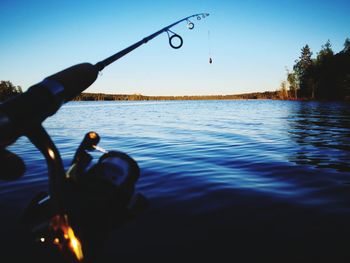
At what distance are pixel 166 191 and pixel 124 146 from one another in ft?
19.5

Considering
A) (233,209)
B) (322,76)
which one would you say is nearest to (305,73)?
(322,76)

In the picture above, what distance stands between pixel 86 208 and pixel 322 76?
86459mm

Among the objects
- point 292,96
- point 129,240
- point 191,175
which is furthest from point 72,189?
point 292,96

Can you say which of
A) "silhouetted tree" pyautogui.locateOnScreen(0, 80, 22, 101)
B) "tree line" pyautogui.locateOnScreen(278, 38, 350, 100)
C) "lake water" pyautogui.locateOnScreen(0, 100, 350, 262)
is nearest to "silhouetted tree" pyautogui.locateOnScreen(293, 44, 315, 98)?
"tree line" pyautogui.locateOnScreen(278, 38, 350, 100)

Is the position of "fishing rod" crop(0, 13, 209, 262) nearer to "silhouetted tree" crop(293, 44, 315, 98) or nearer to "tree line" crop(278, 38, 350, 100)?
"tree line" crop(278, 38, 350, 100)

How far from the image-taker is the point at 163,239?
3.35m

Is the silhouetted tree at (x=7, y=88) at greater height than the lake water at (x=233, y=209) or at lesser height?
greater

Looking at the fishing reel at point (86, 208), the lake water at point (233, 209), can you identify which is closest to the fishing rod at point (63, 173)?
the fishing reel at point (86, 208)

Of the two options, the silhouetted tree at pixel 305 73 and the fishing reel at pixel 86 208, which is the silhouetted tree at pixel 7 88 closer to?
the silhouetted tree at pixel 305 73

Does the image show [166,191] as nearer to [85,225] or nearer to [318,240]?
[318,240]

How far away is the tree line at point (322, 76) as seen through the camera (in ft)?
214

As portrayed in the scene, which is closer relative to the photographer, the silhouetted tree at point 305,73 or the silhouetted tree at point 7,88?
the silhouetted tree at point 305,73

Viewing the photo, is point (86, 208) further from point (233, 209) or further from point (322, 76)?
point (322, 76)

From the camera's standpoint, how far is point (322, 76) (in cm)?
7412
